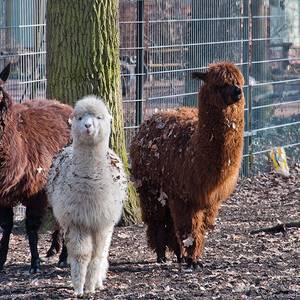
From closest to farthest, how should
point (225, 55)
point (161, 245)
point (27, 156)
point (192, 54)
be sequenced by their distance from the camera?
point (27, 156) → point (161, 245) → point (192, 54) → point (225, 55)

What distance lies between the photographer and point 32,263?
27.5 ft

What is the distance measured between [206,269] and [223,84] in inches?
61.3

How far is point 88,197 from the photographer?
7125 millimetres

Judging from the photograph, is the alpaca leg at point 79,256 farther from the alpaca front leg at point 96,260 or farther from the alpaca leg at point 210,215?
the alpaca leg at point 210,215

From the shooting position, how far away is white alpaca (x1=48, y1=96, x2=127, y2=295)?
703 cm

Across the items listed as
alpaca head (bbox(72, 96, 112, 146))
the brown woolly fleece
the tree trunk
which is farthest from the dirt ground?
the tree trunk

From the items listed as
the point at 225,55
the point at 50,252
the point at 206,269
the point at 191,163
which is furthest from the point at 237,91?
the point at 225,55

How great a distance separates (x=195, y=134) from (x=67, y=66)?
220cm

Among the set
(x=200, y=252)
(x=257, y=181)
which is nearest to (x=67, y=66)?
(x=200, y=252)

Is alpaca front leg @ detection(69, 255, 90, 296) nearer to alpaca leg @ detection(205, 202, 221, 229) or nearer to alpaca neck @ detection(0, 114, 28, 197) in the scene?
alpaca neck @ detection(0, 114, 28, 197)

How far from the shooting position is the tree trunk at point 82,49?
10.0 metres

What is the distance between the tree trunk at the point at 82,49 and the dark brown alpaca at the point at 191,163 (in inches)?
49.4

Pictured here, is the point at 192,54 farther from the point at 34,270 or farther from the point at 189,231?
the point at 34,270

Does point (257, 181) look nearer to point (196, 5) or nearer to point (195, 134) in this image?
point (196, 5)
